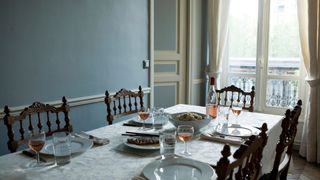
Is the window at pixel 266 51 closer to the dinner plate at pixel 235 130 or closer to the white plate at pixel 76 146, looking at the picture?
the dinner plate at pixel 235 130

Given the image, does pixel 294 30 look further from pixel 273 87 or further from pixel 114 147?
pixel 114 147

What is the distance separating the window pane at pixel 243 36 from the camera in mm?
4004

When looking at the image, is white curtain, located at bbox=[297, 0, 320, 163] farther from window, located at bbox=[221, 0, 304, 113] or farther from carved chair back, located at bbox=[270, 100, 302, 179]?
carved chair back, located at bbox=[270, 100, 302, 179]

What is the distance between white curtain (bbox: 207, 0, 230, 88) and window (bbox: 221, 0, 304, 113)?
13cm

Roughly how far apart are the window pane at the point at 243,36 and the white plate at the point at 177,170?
302 centimetres

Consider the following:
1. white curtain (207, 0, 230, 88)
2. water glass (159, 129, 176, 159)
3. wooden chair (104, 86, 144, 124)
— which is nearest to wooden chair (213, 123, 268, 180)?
water glass (159, 129, 176, 159)

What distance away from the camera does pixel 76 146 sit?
155 centimetres

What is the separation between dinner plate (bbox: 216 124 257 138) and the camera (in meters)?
1.77

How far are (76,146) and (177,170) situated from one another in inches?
22.4

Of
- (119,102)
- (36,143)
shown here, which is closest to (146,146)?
(36,143)

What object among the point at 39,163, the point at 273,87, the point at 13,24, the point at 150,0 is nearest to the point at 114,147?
the point at 39,163

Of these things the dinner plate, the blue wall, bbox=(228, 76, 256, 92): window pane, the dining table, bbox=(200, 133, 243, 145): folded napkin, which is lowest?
the dining table

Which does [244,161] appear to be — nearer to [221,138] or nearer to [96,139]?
[221,138]

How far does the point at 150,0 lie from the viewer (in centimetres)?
348
